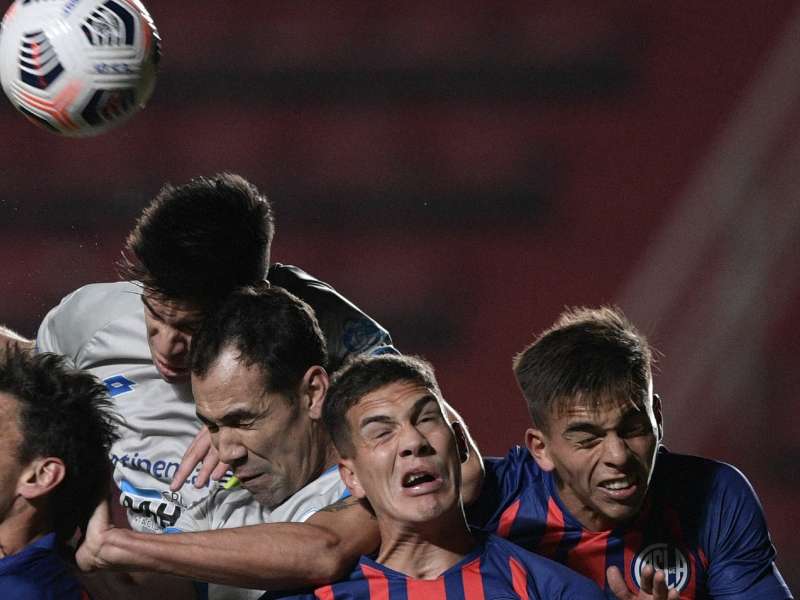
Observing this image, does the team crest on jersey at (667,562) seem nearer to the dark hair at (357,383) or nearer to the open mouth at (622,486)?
the open mouth at (622,486)

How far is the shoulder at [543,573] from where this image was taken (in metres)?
2.38

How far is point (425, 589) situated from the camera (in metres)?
2.46

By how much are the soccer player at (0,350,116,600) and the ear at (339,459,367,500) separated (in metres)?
0.43

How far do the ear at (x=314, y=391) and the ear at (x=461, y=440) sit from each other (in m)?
0.30

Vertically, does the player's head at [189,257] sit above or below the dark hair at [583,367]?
below

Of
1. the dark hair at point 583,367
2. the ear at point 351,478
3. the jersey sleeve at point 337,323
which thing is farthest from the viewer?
the jersey sleeve at point 337,323

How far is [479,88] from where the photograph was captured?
8078 millimetres

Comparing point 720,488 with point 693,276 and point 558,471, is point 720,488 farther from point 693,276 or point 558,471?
point 693,276

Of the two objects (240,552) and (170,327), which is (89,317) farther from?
(240,552)

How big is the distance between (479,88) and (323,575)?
592 centimetres

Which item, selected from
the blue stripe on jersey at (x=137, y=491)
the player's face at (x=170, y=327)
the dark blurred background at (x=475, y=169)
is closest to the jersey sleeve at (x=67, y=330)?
the blue stripe on jersey at (x=137, y=491)

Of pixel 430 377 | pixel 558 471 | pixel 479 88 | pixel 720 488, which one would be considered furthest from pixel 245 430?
pixel 479 88

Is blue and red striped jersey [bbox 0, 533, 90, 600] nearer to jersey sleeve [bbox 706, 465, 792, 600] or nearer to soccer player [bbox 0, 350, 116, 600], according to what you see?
soccer player [bbox 0, 350, 116, 600]

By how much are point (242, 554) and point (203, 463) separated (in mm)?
531
